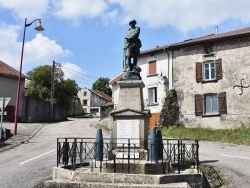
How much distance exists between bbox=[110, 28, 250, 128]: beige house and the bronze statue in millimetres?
14654

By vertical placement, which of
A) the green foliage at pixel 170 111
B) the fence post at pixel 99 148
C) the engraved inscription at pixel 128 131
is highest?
the green foliage at pixel 170 111

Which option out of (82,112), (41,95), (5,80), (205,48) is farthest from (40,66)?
(205,48)

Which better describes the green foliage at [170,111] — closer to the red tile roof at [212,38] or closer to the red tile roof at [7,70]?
the red tile roof at [212,38]

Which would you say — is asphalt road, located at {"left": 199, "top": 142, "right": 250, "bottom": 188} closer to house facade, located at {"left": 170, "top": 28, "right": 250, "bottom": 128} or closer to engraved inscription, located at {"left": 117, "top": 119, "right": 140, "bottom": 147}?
engraved inscription, located at {"left": 117, "top": 119, "right": 140, "bottom": 147}

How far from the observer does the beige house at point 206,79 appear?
74.8ft

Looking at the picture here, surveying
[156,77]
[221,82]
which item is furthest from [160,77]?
[221,82]

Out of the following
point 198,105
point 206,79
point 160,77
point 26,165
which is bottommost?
point 26,165

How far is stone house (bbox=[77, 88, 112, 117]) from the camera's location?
67.3 m

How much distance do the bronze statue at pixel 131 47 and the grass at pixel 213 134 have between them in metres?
10.7

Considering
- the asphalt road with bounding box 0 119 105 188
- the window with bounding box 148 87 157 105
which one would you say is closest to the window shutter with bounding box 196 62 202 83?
the window with bounding box 148 87 157 105

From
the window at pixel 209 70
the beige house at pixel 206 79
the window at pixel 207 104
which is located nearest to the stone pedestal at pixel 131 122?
the beige house at pixel 206 79

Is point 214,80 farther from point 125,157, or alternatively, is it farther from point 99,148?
point 99,148

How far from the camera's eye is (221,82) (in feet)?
77.7

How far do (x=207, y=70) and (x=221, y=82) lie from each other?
1.58 m
